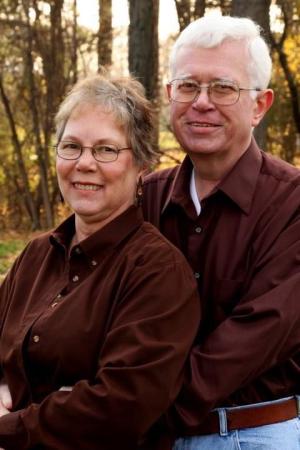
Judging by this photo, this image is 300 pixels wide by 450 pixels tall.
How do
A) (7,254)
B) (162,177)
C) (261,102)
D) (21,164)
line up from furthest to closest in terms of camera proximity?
(21,164)
(7,254)
(162,177)
(261,102)

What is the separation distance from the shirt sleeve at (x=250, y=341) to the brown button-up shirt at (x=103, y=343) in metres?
0.12

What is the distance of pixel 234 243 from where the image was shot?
268cm

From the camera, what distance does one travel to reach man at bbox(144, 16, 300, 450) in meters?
2.46

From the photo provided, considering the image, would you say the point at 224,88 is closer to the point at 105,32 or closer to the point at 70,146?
the point at 70,146

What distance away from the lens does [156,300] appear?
2.30m

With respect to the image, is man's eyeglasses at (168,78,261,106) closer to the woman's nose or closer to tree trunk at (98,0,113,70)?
the woman's nose

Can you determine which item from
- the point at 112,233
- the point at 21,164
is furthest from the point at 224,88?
the point at 21,164

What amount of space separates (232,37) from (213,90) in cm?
21

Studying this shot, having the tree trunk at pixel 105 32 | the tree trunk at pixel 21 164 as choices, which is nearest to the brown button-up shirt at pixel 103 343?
the tree trunk at pixel 105 32

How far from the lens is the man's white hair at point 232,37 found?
2.69m

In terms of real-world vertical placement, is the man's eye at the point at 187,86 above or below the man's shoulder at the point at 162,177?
above

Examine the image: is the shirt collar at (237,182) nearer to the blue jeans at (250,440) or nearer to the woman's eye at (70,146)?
the woman's eye at (70,146)

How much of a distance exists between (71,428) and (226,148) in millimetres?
1211

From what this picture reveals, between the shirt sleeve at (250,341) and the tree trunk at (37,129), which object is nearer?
the shirt sleeve at (250,341)
